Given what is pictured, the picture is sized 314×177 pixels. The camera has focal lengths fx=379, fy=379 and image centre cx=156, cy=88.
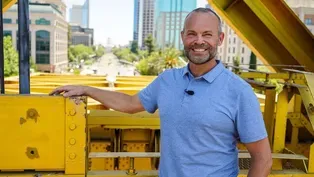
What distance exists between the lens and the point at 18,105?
2.40m

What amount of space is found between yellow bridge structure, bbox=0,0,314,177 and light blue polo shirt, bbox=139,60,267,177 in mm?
623

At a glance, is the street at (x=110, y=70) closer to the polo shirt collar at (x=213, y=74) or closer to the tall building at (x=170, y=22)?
the tall building at (x=170, y=22)

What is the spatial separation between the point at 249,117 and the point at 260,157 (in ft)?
0.81

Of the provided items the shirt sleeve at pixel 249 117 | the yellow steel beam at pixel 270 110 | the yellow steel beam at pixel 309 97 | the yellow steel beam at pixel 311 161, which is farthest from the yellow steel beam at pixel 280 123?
the shirt sleeve at pixel 249 117

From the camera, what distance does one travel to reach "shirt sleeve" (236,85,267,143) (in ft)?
6.41

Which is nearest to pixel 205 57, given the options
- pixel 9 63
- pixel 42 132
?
pixel 42 132

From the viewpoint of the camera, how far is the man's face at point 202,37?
201 centimetres

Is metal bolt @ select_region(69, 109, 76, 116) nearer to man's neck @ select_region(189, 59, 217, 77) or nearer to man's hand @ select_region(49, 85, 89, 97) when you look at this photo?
man's hand @ select_region(49, 85, 89, 97)

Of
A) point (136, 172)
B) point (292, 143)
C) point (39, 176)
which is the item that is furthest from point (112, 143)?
point (292, 143)

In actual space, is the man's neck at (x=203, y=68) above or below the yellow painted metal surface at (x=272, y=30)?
below

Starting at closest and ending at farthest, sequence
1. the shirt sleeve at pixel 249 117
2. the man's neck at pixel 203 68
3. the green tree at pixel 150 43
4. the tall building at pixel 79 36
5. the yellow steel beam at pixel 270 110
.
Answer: the shirt sleeve at pixel 249 117, the man's neck at pixel 203 68, the yellow steel beam at pixel 270 110, the green tree at pixel 150 43, the tall building at pixel 79 36

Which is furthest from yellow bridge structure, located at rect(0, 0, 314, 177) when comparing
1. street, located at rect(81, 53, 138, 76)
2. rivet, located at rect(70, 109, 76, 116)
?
street, located at rect(81, 53, 138, 76)

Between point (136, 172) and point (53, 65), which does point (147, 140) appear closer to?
point (136, 172)

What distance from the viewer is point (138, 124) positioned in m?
3.76
